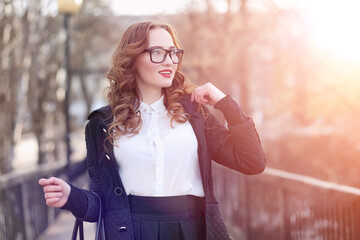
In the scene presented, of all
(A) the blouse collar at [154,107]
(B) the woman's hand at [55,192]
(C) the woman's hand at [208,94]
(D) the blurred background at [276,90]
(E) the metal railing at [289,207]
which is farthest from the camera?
(D) the blurred background at [276,90]

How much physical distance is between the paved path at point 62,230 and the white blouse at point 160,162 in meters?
5.89

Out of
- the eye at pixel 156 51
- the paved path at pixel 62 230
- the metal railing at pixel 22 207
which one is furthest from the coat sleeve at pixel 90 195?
the paved path at pixel 62 230

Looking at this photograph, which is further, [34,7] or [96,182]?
[34,7]

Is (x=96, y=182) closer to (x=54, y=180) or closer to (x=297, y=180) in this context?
(x=54, y=180)

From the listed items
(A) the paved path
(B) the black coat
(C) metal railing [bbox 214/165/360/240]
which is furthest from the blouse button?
(A) the paved path

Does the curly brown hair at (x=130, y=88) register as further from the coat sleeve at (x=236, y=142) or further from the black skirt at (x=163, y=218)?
the black skirt at (x=163, y=218)

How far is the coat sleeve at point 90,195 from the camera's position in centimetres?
292

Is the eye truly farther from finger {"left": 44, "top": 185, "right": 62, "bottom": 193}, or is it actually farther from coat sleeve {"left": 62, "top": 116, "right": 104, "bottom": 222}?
finger {"left": 44, "top": 185, "right": 62, "bottom": 193}

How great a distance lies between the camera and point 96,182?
120 inches

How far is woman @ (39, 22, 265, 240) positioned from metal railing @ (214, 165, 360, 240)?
5.15 feet

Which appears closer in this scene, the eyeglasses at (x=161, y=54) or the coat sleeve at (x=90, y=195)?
the coat sleeve at (x=90, y=195)

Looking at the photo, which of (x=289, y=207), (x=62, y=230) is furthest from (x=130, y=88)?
(x=62, y=230)

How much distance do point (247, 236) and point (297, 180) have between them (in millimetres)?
2278

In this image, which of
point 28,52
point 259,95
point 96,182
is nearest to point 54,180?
point 96,182
